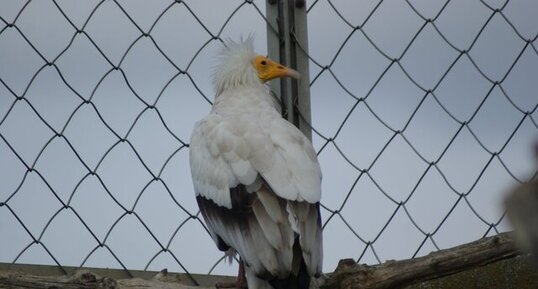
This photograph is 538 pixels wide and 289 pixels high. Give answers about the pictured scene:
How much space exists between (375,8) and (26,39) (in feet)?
4.66

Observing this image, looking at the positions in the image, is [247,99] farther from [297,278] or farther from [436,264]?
[436,264]

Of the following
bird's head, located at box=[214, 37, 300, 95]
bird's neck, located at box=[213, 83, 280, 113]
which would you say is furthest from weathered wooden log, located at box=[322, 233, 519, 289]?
bird's head, located at box=[214, 37, 300, 95]

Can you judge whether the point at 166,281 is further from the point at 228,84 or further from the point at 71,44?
the point at 228,84

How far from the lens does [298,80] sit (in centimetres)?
381

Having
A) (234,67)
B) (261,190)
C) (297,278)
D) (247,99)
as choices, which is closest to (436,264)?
(297,278)

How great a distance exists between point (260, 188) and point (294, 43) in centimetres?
77

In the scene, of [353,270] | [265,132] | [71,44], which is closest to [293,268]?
[353,270]

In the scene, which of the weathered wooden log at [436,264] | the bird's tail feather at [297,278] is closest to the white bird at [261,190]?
the bird's tail feather at [297,278]

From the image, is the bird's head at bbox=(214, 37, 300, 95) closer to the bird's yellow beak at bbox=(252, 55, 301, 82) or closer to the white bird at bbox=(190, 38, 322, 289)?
the bird's yellow beak at bbox=(252, 55, 301, 82)

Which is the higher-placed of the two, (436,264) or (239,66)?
(239,66)

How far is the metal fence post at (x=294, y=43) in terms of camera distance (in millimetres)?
3773

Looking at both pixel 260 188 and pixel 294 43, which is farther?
pixel 294 43

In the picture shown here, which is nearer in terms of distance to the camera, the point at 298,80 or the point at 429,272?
the point at 429,272

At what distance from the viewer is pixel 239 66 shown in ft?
14.6
